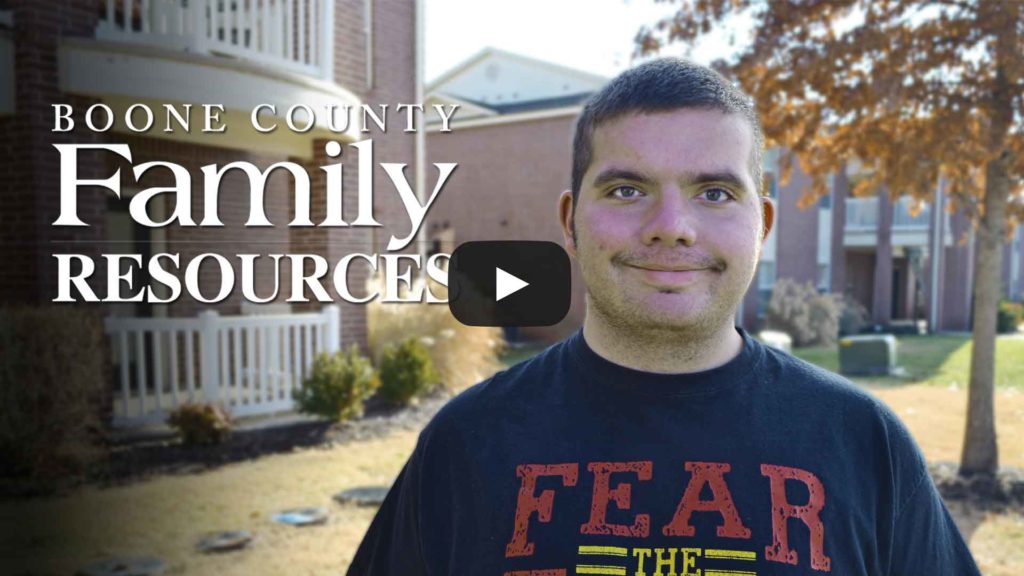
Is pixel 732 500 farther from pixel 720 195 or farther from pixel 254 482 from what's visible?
pixel 254 482

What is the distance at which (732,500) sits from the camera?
1.24m

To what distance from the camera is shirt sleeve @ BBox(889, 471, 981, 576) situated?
133 cm

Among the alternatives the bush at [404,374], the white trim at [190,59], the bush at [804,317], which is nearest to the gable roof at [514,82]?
the bush at [804,317]

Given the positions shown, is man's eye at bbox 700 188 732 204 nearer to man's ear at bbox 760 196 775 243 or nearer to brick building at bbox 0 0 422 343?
man's ear at bbox 760 196 775 243

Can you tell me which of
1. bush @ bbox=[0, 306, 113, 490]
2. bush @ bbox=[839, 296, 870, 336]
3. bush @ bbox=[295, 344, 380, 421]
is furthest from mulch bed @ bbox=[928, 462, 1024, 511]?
bush @ bbox=[839, 296, 870, 336]

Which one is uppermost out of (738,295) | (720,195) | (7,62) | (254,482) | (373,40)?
(373,40)

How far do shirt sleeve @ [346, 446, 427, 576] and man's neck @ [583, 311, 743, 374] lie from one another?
0.40 meters

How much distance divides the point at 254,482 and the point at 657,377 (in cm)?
520

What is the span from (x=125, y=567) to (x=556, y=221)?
1479cm

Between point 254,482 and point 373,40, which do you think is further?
point 373,40

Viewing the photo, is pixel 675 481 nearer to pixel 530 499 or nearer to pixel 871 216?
pixel 530 499

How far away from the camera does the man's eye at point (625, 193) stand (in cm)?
133

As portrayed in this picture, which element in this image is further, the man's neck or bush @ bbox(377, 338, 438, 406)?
bush @ bbox(377, 338, 438, 406)

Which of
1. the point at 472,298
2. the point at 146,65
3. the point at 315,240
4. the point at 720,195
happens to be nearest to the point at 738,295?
the point at 720,195
